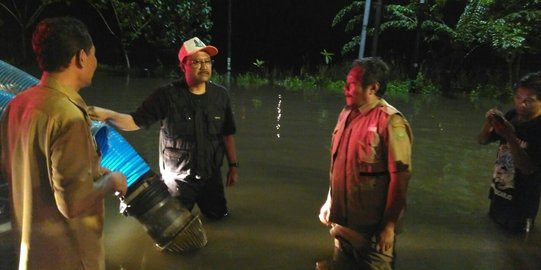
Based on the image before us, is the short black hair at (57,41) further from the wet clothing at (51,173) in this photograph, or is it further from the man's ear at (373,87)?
the man's ear at (373,87)

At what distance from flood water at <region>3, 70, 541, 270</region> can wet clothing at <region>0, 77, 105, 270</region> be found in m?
1.82

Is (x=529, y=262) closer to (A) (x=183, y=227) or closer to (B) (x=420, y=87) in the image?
(A) (x=183, y=227)

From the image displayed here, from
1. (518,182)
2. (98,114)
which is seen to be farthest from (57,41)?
(518,182)

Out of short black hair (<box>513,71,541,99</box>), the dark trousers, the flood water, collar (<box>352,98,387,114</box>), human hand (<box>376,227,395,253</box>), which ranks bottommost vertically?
the flood water

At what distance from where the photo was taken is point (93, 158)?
206 cm

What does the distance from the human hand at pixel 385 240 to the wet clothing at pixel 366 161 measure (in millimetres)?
68

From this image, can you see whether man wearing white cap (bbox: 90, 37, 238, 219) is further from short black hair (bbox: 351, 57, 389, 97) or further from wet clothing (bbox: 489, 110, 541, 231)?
wet clothing (bbox: 489, 110, 541, 231)

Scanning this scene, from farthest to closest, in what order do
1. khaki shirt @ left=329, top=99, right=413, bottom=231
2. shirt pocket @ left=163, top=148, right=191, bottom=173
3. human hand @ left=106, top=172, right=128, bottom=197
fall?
shirt pocket @ left=163, top=148, right=191, bottom=173 < khaki shirt @ left=329, top=99, right=413, bottom=231 < human hand @ left=106, top=172, right=128, bottom=197

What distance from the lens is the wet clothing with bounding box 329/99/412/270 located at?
287cm

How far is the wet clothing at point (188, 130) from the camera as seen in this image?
407cm

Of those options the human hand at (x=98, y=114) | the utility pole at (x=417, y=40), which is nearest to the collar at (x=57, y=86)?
the human hand at (x=98, y=114)

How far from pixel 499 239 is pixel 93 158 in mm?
3917

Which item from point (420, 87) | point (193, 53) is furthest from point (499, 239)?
point (420, 87)

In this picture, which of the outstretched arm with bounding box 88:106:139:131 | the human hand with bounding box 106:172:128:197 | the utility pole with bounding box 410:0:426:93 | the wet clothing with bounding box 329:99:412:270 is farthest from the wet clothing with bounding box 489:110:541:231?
the utility pole with bounding box 410:0:426:93
